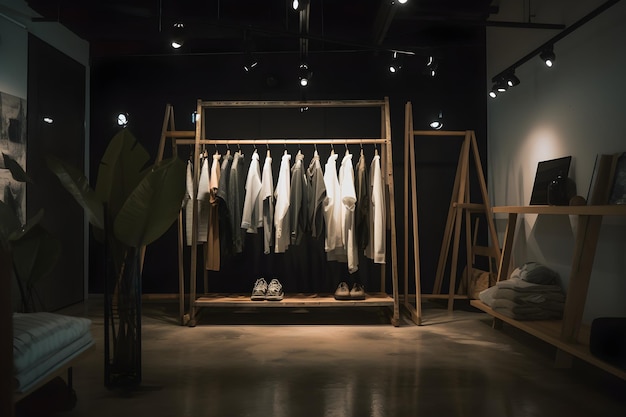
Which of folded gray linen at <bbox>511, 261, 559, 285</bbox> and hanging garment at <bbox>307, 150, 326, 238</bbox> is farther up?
hanging garment at <bbox>307, 150, 326, 238</bbox>

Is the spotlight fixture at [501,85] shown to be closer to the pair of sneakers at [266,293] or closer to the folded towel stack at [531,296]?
the folded towel stack at [531,296]

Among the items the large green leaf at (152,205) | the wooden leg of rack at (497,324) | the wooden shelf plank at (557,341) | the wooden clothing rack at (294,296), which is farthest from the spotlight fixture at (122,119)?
the wooden leg of rack at (497,324)

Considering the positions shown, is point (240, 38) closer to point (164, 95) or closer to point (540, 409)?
point (164, 95)

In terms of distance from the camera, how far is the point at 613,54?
4.25 metres

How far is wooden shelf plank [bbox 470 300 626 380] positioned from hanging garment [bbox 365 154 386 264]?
1.18m

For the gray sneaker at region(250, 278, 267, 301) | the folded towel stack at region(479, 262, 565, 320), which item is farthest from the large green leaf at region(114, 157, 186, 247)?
the folded towel stack at region(479, 262, 565, 320)

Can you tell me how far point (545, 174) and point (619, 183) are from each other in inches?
48.0

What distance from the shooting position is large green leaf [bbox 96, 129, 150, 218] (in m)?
3.41

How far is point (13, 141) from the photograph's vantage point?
5.37 meters

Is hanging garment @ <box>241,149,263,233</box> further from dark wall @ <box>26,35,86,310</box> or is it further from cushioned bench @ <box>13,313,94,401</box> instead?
cushioned bench @ <box>13,313,94,401</box>

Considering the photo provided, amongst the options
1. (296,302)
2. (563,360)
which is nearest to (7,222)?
(296,302)

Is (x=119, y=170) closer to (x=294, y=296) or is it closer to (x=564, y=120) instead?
(x=294, y=296)

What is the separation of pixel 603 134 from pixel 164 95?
509cm

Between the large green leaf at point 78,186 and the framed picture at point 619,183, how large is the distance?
11.6 feet
